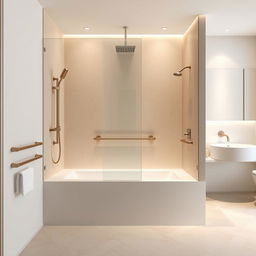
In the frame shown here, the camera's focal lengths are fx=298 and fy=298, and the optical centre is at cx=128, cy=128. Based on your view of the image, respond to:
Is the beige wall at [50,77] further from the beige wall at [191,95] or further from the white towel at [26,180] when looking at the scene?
the beige wall at [191,95]

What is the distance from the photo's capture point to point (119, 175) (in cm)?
329

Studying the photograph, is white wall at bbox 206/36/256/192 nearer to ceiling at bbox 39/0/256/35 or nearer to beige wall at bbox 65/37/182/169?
ceiling at bbox 39/0/256/35

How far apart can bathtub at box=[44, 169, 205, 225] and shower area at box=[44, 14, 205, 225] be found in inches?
0.4

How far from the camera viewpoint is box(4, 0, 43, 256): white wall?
2363 mm

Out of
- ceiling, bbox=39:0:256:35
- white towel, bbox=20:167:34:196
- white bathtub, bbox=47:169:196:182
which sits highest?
ceiling, bbox=39:0:256:35

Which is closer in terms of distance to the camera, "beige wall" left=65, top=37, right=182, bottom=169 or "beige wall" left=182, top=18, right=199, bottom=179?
"beige wall" left=182, top=18, right=199, bottom=179

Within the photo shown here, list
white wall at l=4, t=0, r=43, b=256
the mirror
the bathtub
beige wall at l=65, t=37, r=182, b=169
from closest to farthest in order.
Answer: white wall at l=4, t=0, r=43, b=256 < the bathtub < beige wall at l=65, t=37, r=182, b=169 < the mirror

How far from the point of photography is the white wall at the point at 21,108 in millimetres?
2363

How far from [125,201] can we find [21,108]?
149 centimetres

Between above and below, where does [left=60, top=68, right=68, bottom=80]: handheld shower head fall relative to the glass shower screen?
above

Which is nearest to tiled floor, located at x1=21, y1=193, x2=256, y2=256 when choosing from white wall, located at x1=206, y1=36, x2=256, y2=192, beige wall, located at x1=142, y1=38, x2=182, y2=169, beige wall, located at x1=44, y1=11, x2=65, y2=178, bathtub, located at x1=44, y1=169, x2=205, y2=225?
bathtub, located at x1=44, y1=169, x2=205, y2=225

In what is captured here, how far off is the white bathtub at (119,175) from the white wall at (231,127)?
821mm

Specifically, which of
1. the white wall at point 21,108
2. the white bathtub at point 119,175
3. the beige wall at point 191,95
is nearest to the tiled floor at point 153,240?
the white wall at point 21,108

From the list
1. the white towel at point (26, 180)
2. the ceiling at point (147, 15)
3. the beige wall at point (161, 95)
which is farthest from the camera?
the beige wall at point (161, 95)
